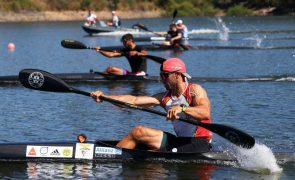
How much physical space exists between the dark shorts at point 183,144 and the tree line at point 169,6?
76.4 metres

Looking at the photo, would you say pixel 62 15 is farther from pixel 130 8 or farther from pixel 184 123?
pixel 184 123

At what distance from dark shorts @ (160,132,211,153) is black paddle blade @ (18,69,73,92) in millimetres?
1864

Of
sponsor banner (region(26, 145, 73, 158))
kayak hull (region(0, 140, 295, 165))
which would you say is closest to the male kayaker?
kayak hull (region(0, 140, 295, 165))

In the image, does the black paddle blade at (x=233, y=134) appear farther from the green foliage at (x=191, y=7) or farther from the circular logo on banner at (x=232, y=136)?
the green foliage at (x=191, y=7)

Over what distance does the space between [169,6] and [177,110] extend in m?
88.0

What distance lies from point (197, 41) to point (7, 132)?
31.5 metres

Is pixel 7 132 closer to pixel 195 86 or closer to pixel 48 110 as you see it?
pixel 48 110

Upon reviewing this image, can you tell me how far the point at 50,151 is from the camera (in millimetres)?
11781

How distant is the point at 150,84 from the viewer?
22.2 metres

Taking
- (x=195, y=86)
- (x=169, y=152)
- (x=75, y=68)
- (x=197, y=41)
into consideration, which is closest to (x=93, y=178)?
(x=169, y=152)

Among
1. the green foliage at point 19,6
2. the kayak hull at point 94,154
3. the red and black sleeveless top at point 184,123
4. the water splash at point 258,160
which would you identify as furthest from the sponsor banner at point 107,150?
the green foliage at point 19,6

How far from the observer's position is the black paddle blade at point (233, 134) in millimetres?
10906

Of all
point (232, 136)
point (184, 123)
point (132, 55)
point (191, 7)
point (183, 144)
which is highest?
point (191, 7)

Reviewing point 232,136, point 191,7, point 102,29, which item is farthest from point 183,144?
point 191,7
